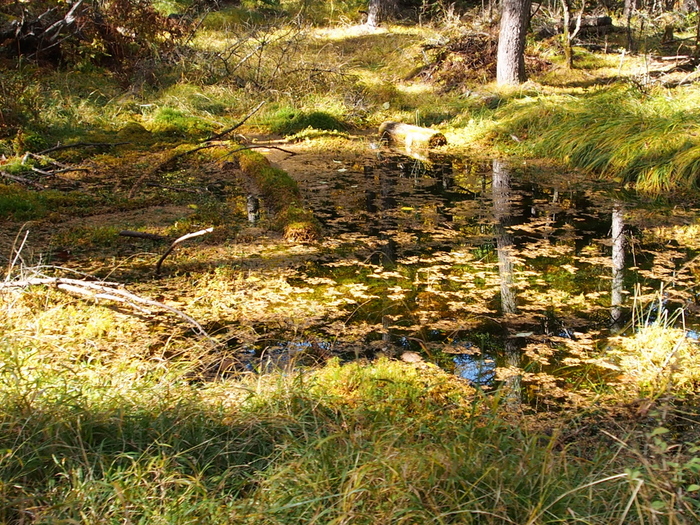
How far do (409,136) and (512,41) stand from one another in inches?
108

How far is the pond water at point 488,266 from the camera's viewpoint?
376 centimetres

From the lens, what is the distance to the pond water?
12.3 feet

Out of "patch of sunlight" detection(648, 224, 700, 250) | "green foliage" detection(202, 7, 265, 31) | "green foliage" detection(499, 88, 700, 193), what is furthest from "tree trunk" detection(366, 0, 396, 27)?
"patch of sunlight" detection(648, 224, 700, 250)

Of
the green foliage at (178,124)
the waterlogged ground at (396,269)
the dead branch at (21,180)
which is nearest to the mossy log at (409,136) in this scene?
the waterlogged ground at (396,269)

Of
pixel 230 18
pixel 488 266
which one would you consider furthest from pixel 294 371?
pixel 230 18

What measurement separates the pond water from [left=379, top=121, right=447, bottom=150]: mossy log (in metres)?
1.94

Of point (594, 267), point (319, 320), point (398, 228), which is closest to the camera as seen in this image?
point (319, 320)

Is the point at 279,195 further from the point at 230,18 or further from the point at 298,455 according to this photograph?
the point at 230,18

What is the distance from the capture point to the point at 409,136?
32.2 ft

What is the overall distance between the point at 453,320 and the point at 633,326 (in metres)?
1.03

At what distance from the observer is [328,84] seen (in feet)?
39.2

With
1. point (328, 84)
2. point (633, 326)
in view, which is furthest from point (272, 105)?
point (633, 326)

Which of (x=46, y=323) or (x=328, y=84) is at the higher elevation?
(x=328, y=84)

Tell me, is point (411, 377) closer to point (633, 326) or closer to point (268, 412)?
point (268, 412)
